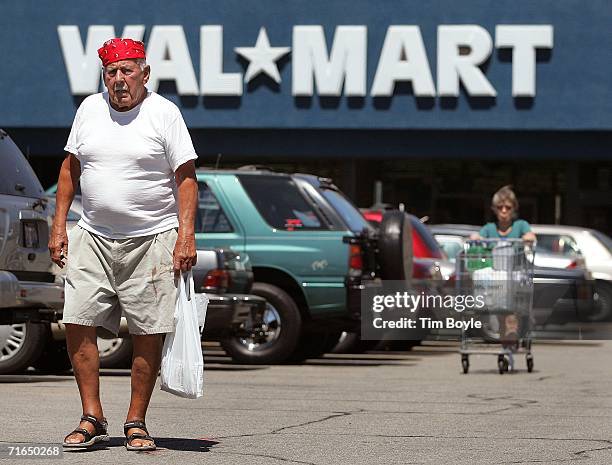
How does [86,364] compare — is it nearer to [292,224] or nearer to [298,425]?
[298,425]

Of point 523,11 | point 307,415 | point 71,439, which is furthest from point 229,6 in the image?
point 71,439

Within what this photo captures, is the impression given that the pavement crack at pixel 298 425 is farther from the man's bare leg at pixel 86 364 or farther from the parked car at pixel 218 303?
the parked car at pixel 218 303

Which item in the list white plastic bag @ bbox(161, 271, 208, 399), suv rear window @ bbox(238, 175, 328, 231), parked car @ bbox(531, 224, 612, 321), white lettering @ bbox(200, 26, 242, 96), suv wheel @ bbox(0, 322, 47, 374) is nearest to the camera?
white plastic bag @ bbox(161, 271, 208, 399)

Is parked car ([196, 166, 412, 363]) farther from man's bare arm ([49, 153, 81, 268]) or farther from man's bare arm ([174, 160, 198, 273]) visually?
man's bare arm ([174, 160, 198, 273])

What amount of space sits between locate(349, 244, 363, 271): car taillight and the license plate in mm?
4187

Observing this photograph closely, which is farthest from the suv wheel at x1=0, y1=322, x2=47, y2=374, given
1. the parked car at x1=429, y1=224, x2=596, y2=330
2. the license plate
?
the parked car at x1=429, y1=224, x2=596, y2=330

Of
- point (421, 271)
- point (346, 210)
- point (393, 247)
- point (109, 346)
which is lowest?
point (109, 346)

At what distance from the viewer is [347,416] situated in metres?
10.0

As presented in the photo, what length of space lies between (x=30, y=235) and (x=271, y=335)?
12.9 feet

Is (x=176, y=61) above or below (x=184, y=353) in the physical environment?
above

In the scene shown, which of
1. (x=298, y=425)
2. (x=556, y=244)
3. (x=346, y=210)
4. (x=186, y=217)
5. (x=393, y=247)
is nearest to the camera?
(x=186, y=217)

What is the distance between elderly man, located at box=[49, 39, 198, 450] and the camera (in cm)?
786

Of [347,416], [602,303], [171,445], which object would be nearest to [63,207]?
[171,445]

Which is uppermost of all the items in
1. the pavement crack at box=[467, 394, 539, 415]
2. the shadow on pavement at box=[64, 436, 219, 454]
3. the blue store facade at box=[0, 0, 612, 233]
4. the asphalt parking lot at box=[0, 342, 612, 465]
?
the blue store facade at box=[0, 0, 612, 233]
